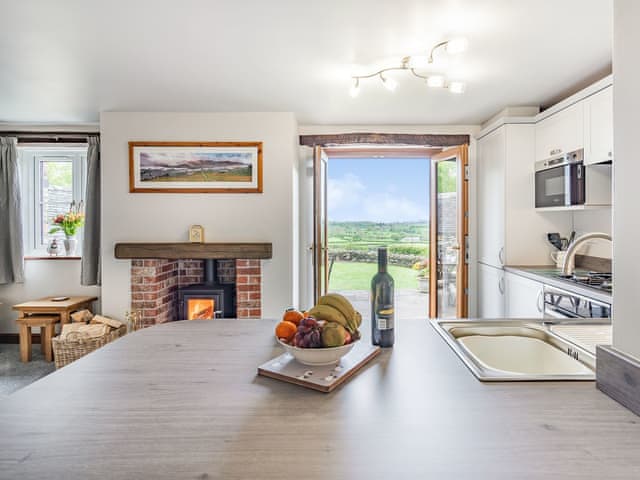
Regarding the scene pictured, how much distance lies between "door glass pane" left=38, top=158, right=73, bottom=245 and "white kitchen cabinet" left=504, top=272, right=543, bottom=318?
455cm

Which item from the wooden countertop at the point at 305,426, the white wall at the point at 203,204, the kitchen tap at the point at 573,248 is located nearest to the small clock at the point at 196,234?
the white wall at the point at 203,204

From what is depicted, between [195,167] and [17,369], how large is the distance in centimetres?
242

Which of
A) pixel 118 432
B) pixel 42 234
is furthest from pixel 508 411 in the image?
pixel 42 234

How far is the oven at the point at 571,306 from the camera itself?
2.19 m

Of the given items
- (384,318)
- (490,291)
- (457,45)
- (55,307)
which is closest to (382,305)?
(384,318)

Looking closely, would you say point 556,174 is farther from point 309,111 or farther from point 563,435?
point 563,435

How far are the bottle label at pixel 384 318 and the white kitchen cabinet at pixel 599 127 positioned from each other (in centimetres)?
209

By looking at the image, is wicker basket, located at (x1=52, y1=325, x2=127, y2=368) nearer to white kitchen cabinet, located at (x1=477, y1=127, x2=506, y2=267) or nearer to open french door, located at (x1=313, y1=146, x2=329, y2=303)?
open french door, located at (x1=313, y1=146, x2=329, y2=303)

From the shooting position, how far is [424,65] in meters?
2.69

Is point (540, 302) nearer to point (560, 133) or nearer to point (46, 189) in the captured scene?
point (560, 133)

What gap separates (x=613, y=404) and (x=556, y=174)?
2655 millimetres

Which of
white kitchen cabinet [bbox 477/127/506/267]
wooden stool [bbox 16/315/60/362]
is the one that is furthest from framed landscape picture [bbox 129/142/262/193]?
white kitchen cabinet [bbox 477/127/506/267]

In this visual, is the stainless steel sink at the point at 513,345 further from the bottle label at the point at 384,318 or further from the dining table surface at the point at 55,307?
the dining table surface at the point at 55,307

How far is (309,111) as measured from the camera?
3.86 metres
